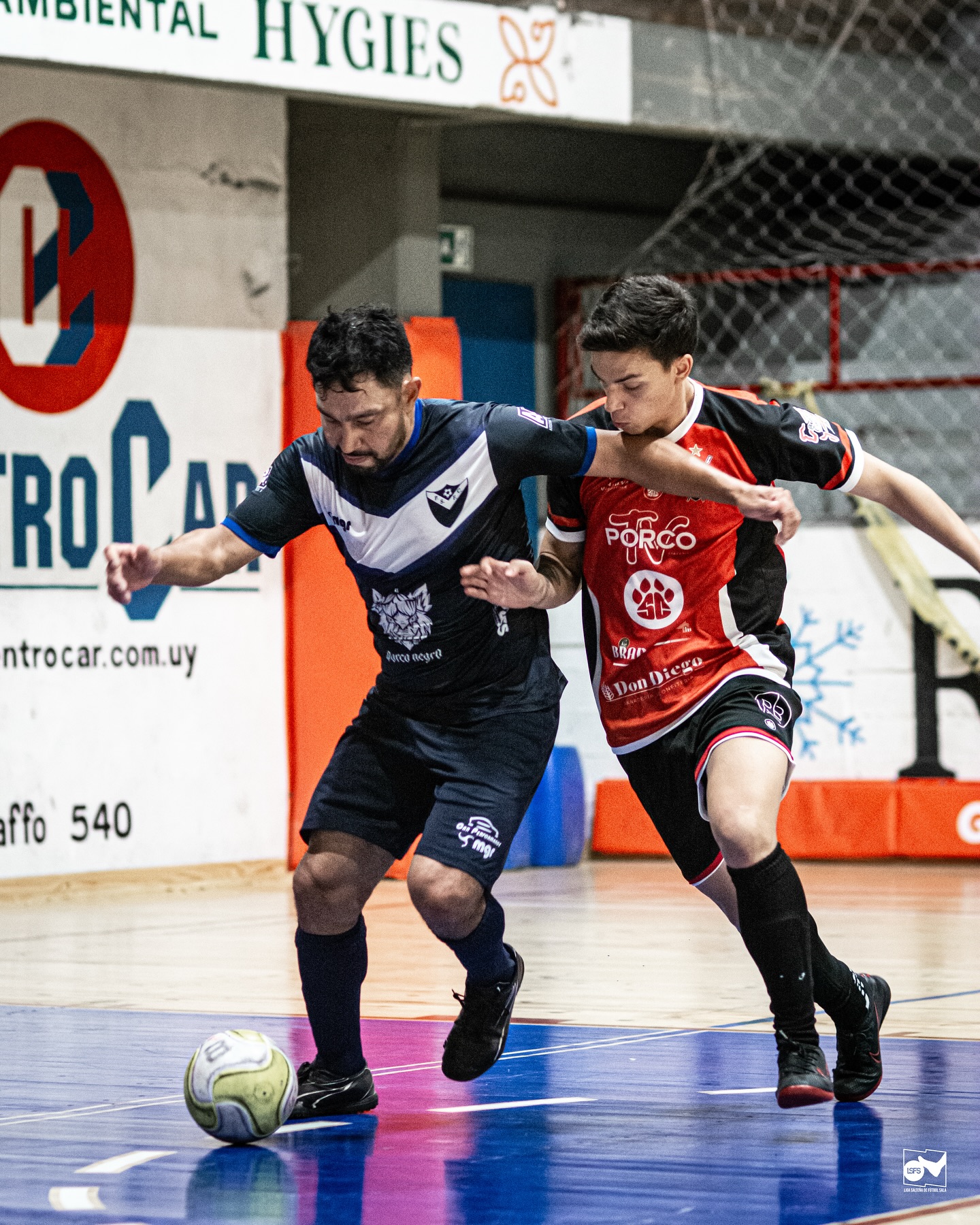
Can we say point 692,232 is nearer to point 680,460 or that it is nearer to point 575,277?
point 575,277

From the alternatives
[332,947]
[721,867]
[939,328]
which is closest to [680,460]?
[721,867]

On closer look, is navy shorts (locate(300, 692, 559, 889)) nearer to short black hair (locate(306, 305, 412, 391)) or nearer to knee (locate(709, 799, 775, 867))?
knee (locate(709, 799, 775, 867))

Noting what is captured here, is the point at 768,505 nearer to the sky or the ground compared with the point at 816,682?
nearer to the sky

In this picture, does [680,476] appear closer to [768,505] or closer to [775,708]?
[768,505]

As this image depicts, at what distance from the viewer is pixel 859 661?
12273mm

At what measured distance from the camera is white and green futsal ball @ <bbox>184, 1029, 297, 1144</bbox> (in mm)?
4605

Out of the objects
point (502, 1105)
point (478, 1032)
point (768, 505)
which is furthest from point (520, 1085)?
point (768, 505)

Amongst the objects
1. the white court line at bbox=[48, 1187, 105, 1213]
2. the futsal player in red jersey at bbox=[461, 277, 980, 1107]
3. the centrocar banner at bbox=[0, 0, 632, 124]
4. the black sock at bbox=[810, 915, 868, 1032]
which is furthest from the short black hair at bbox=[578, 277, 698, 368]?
the centrocar banner at bbox=[0, 0, 632, 124]

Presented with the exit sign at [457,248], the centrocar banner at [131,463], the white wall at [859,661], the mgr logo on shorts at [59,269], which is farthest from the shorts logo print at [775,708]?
the exit sign at [457,248]

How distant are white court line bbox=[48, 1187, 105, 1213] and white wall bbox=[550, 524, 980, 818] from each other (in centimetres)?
837

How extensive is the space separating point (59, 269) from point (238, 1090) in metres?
7.05

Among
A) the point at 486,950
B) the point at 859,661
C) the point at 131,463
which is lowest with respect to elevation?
the point at 486,950

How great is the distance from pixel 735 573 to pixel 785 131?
304 inches

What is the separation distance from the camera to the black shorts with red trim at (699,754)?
16.4 ft
